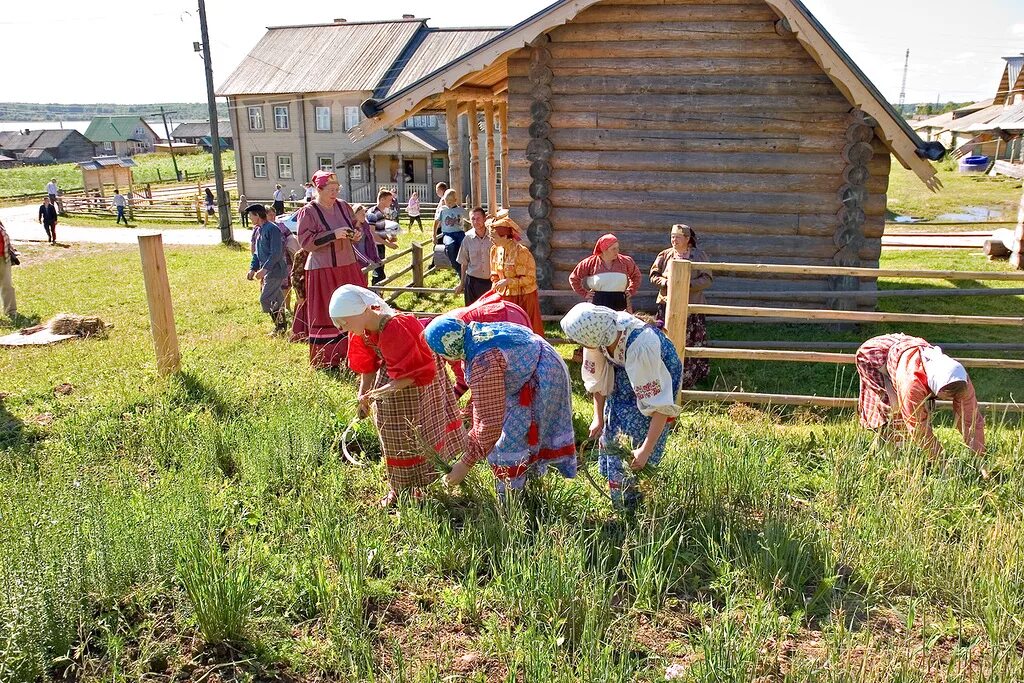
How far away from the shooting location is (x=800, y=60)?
8805 mm

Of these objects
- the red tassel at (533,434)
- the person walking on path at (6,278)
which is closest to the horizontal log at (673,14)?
the red tassel at (533,434)

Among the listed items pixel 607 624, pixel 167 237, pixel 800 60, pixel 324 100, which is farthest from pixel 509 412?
pixel 324 100

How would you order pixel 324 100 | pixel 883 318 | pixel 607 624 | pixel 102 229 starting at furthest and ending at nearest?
1. pixel 324 100
2. pixel 102 229
3. pixel 883 318
4. pixel 607 624

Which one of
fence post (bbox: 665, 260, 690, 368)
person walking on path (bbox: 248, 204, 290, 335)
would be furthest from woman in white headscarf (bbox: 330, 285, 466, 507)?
person walking on path (bbox: 248, 204, 290, 335)

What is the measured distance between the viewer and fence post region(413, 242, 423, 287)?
1156cm

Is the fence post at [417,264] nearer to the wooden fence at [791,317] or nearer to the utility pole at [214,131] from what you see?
the wooden fence at [791,317]

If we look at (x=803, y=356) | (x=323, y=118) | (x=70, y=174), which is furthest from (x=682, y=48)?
(x=70, y=174)

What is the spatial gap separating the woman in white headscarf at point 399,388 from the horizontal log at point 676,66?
18.5 ft

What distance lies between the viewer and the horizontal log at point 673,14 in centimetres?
875

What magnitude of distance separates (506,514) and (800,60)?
6.99 m

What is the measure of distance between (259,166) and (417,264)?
32.6 metres

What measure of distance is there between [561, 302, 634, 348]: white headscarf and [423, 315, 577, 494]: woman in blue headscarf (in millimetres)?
362

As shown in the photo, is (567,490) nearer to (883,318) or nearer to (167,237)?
(883,318)

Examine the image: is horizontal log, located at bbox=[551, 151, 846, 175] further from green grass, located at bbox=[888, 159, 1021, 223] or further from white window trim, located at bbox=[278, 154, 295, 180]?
white window trim, located at bbox=[278, 154, 295, 180]
